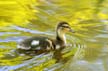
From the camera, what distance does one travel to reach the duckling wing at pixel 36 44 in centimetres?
548

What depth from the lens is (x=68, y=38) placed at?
6098 millimetres

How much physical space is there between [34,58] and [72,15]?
1949 millimetres

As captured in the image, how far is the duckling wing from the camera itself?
5.48 meters

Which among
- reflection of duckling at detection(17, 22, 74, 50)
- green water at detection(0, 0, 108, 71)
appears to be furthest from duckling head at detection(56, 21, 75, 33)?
green water at detection(0, 0, 108, 71)

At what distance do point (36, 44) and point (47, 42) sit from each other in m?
0.17

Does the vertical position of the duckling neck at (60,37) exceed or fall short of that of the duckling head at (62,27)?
it falls short

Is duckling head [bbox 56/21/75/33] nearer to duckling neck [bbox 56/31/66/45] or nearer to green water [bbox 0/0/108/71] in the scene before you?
duckling neck [bbox 56/31/66/45]

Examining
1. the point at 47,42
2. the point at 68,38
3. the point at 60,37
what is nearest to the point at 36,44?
the point at 47,42

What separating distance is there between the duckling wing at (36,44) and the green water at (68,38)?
7 cm

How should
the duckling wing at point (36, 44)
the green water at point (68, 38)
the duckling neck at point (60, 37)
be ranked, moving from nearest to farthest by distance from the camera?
the green water at point (68, 38) < the duckling wing at point (36, 44) < the duckling neck at point (60, 37)

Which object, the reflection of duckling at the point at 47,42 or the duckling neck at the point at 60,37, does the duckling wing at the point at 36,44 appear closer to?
the reflection of duckling at the point at 47,42

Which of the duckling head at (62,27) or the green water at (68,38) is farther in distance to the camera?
the duckling head at (62,27)

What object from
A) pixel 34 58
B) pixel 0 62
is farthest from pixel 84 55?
pixel 0 62

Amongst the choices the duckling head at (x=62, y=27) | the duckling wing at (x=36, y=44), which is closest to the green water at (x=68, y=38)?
the duckling wing at (x=36, y=44)
